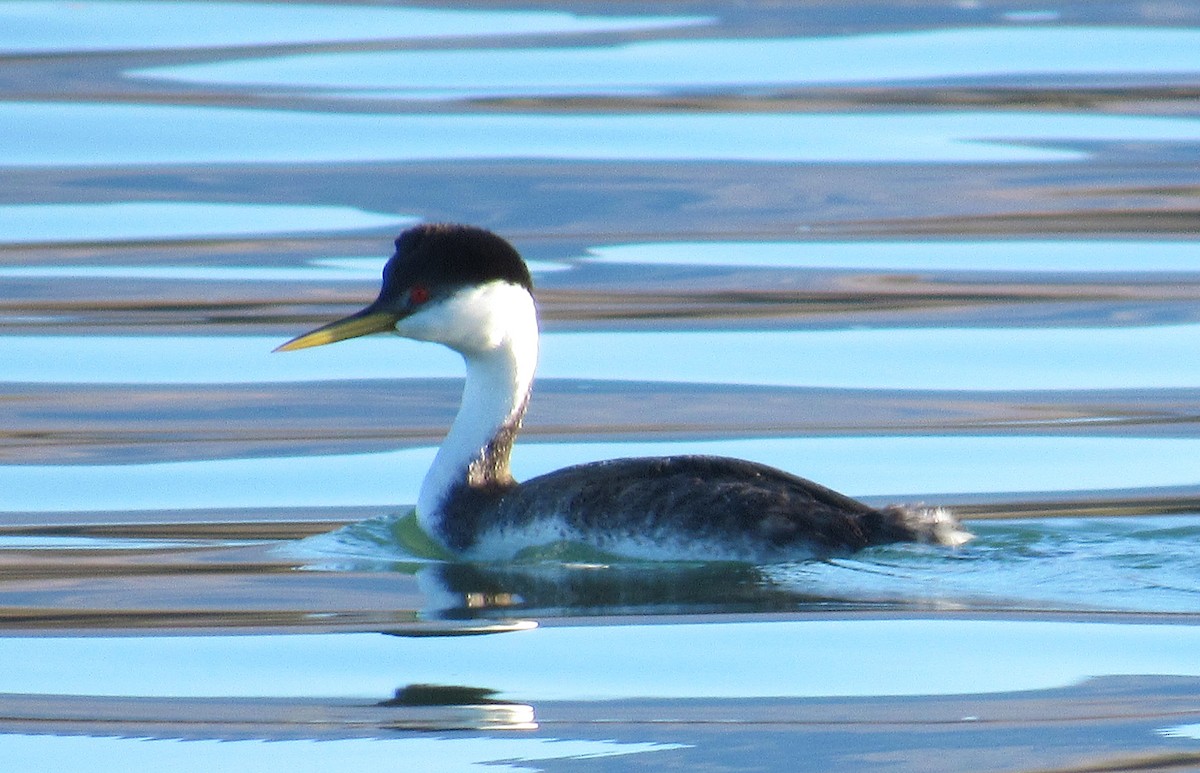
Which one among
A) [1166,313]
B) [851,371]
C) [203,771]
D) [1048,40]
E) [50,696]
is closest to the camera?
[203,771]

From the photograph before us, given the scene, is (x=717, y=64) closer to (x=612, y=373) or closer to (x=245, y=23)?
(x=245, y=23)

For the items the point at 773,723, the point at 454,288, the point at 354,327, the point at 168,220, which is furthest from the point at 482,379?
the point at 168,220

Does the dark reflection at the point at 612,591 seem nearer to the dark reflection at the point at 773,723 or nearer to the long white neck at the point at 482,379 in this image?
the long white neck at the point at 482,379

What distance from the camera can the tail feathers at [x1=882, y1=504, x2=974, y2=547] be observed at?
7.84 meters

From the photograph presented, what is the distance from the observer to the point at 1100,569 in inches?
310

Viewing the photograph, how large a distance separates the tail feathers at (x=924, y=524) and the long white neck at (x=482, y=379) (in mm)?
1441

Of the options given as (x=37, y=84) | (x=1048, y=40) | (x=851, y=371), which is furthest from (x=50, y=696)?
(x=1048, y=40)

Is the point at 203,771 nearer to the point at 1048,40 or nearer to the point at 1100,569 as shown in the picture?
the point at 1100,569

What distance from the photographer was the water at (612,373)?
6441 millimetres

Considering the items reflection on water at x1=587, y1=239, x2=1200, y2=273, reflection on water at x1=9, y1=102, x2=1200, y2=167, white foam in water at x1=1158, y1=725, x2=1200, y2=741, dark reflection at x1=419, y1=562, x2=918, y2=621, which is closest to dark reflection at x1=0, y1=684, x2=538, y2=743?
dark reflection at x1=419, y1=562, x2=918, y2=621

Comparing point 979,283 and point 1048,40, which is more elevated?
point 1048,40

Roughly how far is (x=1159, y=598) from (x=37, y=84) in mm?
12394

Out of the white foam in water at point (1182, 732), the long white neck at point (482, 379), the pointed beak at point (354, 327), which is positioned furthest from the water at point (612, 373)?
the pointed beak at point (354, 327)

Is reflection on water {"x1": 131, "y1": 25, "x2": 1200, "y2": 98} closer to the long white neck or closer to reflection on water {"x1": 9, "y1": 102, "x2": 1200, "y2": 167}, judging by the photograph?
reflection on water {"x1": 9, "y1": 102, "x2": 1200, "y2": 167}
